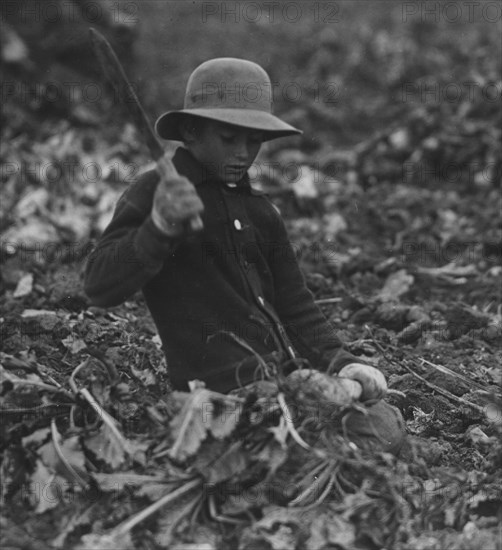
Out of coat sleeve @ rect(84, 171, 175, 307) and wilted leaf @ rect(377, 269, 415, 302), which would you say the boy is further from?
wilted leaf @ rect(377, 269, 415, 302)

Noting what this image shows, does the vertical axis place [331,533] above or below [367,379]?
below

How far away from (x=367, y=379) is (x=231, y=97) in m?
0.98

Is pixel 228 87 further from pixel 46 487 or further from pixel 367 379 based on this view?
pixel 46 487

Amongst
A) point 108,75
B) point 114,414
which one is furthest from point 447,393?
point 108,75

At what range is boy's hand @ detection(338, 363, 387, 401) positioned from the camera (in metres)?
2.95

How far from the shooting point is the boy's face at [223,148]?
115 inches

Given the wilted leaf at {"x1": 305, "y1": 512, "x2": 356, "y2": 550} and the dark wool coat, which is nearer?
the wilted leaf at {"x1": 305, "y1": 512, "x2": 356, "y2": 550}

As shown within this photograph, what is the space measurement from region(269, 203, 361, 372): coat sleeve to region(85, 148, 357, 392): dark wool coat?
0.25 feet

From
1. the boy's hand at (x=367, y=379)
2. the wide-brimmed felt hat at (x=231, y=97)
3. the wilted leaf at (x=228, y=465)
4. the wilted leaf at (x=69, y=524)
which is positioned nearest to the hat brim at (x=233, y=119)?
the wide-brimmed felt hat at (x=231, y=97)

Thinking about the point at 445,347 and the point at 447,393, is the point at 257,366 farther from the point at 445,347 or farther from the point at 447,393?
the point at 445,347

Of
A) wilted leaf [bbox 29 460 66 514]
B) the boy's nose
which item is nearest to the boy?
the boy's nose

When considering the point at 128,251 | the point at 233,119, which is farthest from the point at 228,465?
the point at 233,119

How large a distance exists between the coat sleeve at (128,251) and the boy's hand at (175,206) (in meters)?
0.04

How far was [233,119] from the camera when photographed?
111 inches
